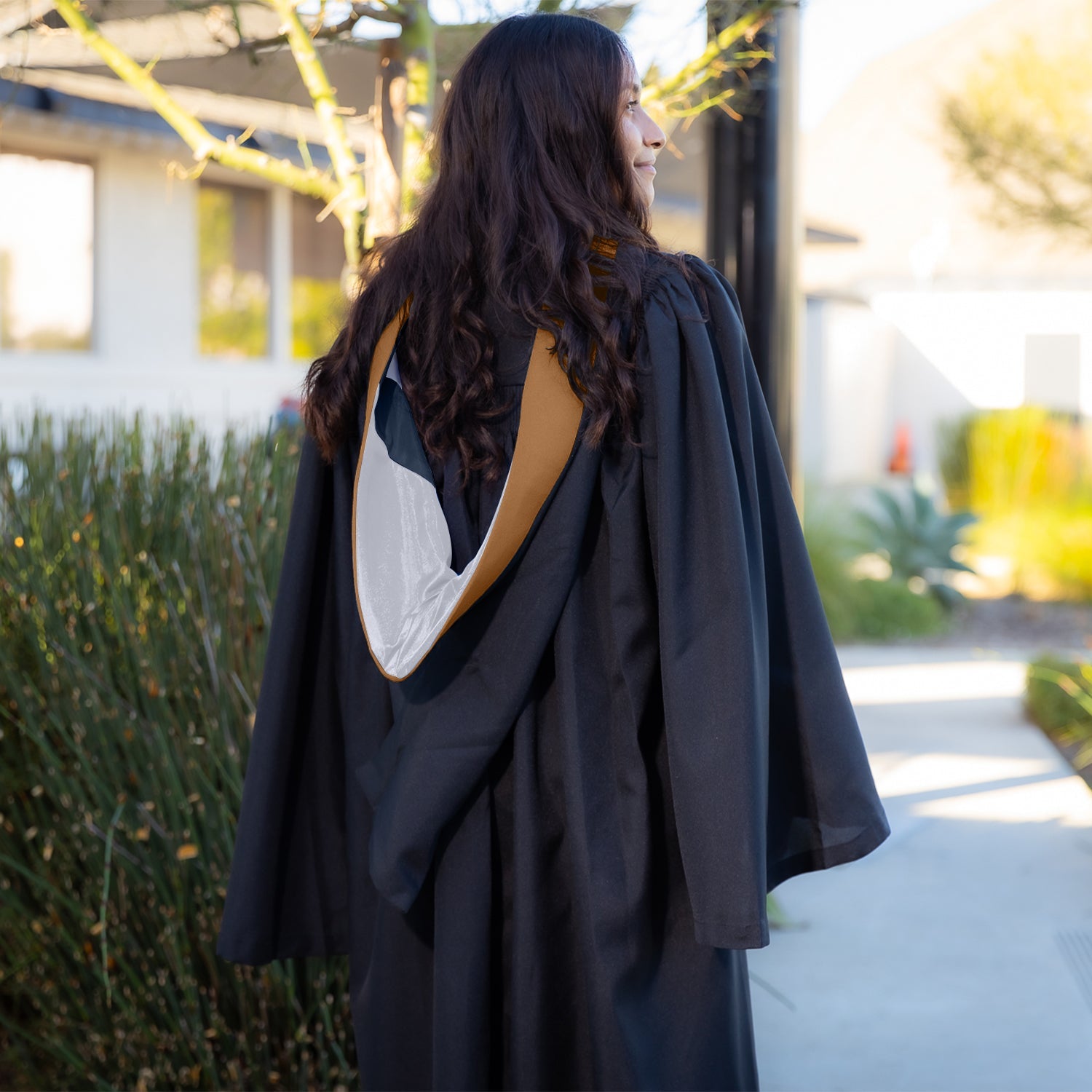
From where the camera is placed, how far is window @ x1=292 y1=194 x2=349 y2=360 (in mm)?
11789

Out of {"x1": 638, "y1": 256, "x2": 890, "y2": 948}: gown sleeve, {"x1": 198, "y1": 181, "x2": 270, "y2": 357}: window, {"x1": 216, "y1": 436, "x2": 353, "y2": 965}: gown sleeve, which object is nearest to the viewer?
{"x1": 638, "y1": 256, "x2": 890, "y2": 948}: gown sleeve

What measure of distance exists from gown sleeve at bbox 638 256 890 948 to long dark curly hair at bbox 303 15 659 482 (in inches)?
3.1

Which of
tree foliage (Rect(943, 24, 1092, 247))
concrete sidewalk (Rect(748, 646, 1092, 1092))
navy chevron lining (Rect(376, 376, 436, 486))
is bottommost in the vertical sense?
concrete sidewalk (Rect(748, 646, 1092, 1092))

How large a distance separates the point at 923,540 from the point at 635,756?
22.8 feet

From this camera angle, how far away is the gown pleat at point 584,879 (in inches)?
64.2

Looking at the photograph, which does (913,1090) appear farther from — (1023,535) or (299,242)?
(299,242)

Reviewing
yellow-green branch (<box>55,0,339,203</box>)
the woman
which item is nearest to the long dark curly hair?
the woman

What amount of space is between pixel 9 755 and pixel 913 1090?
190 centimetres

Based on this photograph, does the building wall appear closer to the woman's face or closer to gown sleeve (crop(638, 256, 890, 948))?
the woman's face

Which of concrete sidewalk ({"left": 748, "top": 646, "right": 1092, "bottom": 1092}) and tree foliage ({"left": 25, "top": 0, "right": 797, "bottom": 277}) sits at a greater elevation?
tree foliage ({"left": 25, "top": 0, "right": 797, "bottom": 277})

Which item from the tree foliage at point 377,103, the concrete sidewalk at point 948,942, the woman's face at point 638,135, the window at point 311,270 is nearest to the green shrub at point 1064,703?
the concrete sidewalk at point 948,942

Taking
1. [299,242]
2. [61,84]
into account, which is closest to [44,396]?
[61,84]

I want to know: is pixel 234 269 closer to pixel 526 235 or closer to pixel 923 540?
pixel 923 540

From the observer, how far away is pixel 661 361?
158cm
